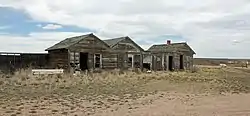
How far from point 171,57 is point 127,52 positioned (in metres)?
8.33

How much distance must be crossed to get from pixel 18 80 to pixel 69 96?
26.4 feet

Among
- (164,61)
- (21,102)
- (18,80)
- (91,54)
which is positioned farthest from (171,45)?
(21,102)

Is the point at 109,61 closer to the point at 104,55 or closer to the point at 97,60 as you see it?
the point at 104,55

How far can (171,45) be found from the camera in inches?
1770

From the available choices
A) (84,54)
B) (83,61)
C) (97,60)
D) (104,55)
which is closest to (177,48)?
(104,55)

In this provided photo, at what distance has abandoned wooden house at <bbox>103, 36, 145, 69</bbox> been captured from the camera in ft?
120

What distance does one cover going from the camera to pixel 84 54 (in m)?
35.2

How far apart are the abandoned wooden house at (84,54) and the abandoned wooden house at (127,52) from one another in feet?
2.51

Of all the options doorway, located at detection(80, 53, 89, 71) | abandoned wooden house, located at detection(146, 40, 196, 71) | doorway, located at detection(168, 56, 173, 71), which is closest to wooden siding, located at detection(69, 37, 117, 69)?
doorway, located at detection(80, 53, 89, 71)

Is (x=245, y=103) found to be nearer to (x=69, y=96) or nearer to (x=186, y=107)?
(x=186, y=107)

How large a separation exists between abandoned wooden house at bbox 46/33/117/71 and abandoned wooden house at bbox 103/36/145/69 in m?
0.77

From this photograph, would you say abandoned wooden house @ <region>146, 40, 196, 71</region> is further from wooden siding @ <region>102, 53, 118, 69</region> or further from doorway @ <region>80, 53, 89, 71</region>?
doorway @ <region>80, 53, 89, 71</region>

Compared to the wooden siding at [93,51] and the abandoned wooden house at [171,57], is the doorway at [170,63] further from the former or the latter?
the wooden siding at [93,51]

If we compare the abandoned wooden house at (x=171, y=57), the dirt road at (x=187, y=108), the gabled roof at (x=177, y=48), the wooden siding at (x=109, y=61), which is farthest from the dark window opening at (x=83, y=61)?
the dirt road at (x=187, y=108)
